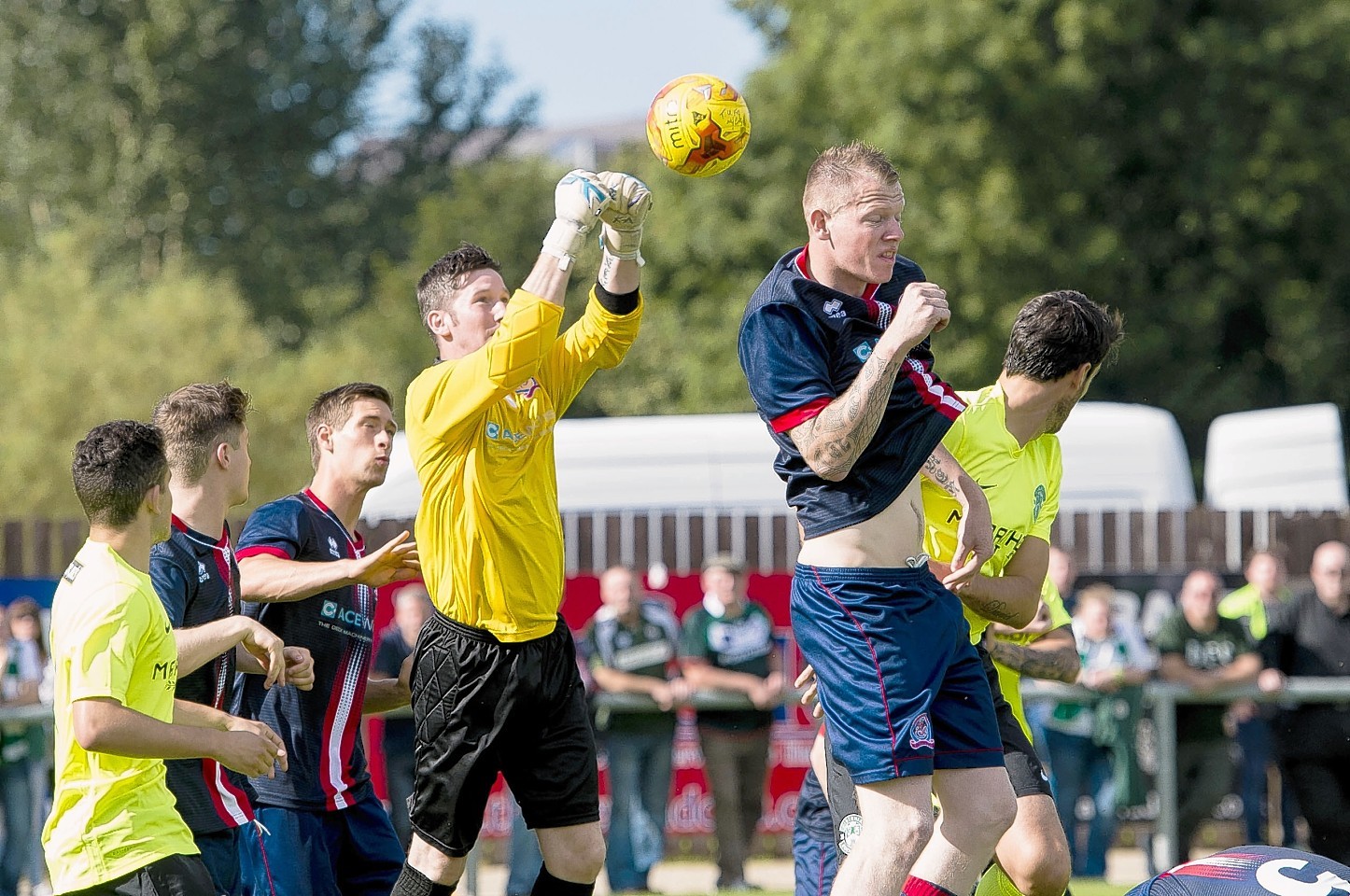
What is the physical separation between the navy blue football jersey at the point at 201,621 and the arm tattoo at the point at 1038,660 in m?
2.54

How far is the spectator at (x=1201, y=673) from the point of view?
1104 cm

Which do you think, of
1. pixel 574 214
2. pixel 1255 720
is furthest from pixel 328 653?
pixel 1255 720

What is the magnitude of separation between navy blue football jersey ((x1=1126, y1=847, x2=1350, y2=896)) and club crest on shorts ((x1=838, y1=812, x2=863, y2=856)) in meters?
1.31

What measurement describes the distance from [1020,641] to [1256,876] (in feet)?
7.95

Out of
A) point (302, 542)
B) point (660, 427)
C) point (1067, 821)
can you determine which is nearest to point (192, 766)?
point (302, 542)

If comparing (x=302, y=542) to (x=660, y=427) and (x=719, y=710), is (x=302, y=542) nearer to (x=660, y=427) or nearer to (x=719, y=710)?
(x=719, y=710)

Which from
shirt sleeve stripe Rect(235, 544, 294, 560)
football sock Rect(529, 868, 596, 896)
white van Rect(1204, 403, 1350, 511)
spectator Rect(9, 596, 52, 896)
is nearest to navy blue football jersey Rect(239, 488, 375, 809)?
shirt sleeve stripe Rect(235, 544, 294, 560)

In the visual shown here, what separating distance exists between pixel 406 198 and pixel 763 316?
39.8 m

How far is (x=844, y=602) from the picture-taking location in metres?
4.48

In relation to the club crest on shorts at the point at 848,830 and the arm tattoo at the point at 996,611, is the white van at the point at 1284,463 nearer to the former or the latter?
the arm tattoo at the point at 996,611

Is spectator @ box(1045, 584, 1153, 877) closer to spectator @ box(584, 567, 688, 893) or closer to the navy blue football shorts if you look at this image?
spectator @ box(584, 567, 688, 893)

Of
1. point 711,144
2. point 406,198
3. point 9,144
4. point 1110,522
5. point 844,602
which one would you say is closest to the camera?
point 844,602

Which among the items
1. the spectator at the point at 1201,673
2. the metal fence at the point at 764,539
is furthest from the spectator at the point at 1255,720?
the metal fence at the point at 764,539

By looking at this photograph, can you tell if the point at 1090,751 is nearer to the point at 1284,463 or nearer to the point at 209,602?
the point at 1284,463
